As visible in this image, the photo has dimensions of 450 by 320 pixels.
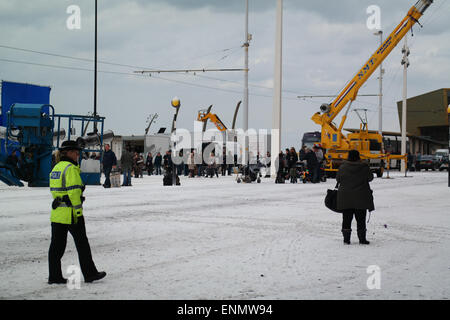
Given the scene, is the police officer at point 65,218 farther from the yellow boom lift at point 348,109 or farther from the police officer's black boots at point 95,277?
the yellow boom lift at point 348,109

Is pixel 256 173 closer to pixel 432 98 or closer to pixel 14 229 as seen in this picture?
pixel 14 229

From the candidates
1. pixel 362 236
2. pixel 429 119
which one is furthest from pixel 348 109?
pixel 429 119

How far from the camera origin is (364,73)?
30031 millimetres

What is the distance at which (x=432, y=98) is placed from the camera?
7725cm

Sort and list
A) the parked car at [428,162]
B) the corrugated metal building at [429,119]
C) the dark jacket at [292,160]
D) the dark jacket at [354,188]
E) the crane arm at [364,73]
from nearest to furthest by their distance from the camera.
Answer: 1. the dark jacket at [354,188]
2. the dark jacket at [292,160]
3. the crane arm at [364,73]
4. the parked car at [428,162]
5. the corrugated metal building at [429,119]

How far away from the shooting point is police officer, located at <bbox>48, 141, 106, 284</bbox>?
19.2 feet

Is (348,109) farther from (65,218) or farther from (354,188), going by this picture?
(65,218)

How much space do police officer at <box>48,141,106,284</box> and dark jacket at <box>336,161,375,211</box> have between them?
416cm

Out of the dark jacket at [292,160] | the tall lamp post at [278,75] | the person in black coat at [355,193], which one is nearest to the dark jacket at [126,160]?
the dark jacket at [292,160]

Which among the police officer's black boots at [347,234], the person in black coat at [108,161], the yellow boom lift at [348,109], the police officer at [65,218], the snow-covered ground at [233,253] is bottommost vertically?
the snow-covered ground at [233,253]

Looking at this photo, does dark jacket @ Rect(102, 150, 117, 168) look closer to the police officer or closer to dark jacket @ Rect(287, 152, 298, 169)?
dark jacket @ Rect(287, 152, 298, 169)

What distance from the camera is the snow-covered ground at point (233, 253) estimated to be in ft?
18.7

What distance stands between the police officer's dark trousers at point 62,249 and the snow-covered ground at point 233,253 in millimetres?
158
